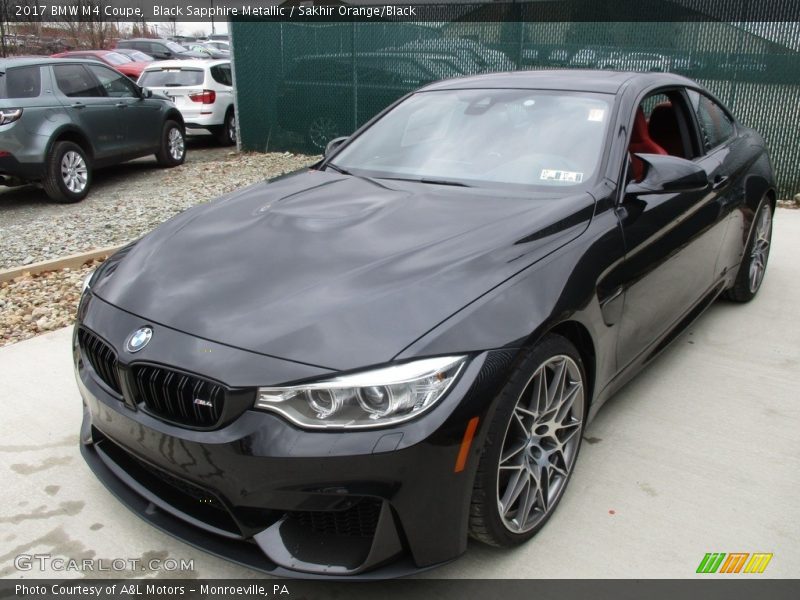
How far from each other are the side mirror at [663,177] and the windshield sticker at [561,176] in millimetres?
215

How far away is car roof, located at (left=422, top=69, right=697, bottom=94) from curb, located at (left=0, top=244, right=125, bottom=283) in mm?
3455

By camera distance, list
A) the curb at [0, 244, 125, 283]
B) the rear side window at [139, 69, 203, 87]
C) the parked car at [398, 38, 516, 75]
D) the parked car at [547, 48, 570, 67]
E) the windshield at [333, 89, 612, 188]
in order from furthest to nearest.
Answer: the rear side window at [139, 69, 203, 87], the parked car at [398, 38, 516, 75], the parked car at [547, 48, 570, 67], the curb at [0, 244, 125, 283], the windshield at [333, 89, 612, 188]

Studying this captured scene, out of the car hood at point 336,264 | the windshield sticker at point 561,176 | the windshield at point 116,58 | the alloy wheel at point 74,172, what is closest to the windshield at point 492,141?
the windshield sticker at point 561,176

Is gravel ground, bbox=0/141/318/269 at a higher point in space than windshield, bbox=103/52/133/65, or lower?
lower

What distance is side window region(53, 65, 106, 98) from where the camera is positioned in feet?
28.9

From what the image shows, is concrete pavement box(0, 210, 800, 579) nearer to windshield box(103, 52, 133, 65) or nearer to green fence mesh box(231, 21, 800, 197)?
green fence mesh box(231, 21, 800, 197)

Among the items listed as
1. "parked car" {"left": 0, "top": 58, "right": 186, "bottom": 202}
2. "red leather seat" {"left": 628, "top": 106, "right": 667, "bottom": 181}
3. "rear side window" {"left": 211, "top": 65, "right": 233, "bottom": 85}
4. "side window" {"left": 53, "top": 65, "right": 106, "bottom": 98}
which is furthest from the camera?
"rear side window" {"left": 211, "top": 65, "right": 233, "bottom": 85}

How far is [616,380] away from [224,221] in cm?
179

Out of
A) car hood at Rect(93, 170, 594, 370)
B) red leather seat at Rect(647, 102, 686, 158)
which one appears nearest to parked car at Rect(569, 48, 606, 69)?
red leather seat at Rect(647, 102, 686, 158)

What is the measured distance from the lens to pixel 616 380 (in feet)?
9.93

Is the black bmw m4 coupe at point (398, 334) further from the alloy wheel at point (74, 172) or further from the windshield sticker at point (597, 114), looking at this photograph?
the alloy wheel at point (74, 172)

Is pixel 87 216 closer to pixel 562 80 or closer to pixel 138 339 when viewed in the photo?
pixel 562 80

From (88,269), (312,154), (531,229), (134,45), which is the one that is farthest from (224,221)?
(134,45)

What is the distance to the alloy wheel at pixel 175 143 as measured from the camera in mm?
10906
